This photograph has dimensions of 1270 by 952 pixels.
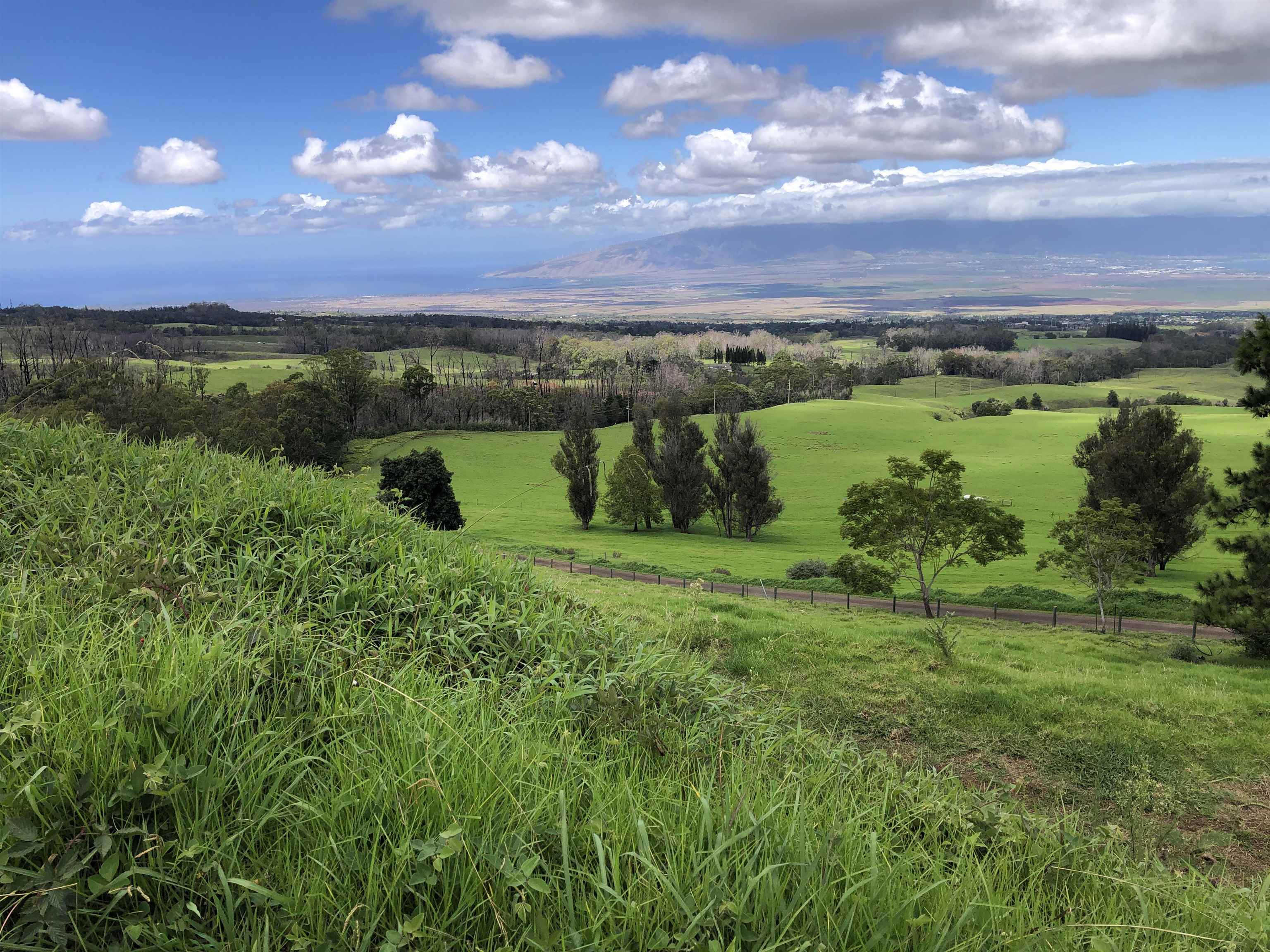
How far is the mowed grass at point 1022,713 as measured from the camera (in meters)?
7.66

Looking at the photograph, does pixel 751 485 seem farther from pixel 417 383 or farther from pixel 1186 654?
pixel 417 383

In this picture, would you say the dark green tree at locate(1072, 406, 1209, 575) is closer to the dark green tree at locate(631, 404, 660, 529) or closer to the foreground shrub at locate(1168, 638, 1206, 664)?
the foreground shrub at locate(1168, 638, 1206, 664)

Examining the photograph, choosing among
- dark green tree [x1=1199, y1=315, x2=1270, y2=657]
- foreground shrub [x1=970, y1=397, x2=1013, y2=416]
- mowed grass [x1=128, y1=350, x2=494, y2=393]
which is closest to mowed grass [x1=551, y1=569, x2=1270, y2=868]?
dark green tree [x1=1199, y1=315, x2=1270, y2=657]

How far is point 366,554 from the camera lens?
456 cm

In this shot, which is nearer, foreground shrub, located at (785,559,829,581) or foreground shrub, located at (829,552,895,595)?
foreground shrub, located at (829,552,895,595)

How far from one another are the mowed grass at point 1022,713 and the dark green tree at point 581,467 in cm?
4714

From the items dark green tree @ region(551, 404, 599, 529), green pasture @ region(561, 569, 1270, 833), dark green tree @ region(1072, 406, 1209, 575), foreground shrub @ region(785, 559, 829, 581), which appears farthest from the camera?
dark green tree @ region(551, 404, 599, 529)

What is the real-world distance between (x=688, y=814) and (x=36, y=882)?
1805mm

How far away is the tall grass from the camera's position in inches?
87.2

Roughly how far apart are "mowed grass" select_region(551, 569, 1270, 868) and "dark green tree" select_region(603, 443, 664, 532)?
158 ft

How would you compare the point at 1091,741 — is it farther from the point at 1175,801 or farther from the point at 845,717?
the point at 845,717

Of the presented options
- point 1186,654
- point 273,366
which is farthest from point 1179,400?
point 273,366

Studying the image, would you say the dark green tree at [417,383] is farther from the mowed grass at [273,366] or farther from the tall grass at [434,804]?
the tall grass at [434,804]

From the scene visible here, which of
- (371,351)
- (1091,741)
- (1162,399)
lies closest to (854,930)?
(1091,741)
